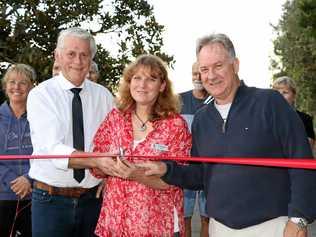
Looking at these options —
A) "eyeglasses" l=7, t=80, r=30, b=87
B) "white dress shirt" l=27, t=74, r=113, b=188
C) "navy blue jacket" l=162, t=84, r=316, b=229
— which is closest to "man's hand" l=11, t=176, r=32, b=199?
"eyeglasses" l=7, t=80, r=30, b=87

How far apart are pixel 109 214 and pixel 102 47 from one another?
263 inches

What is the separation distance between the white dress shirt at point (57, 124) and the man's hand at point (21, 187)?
1.02m

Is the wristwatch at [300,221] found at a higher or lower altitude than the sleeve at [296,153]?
lower

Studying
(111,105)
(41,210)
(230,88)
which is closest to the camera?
(230,88)

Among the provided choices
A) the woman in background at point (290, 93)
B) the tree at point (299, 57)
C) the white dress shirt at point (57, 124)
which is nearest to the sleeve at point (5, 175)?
the white dress shirt at point (57, 124)

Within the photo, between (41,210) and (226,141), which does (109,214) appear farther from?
(226,141)

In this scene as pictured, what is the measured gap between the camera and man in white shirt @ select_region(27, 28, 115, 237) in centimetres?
371

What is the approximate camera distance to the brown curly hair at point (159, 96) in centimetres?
363

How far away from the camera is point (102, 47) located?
991cm

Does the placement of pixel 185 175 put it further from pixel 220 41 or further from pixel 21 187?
pixel 21 187

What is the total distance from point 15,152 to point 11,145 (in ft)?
0.23

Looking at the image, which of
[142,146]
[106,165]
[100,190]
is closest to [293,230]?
[142,146]

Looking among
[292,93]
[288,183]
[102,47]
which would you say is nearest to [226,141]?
[288,183]

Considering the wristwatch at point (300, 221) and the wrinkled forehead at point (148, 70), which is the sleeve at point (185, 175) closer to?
the wrinkled forehead at point (148, 70)
